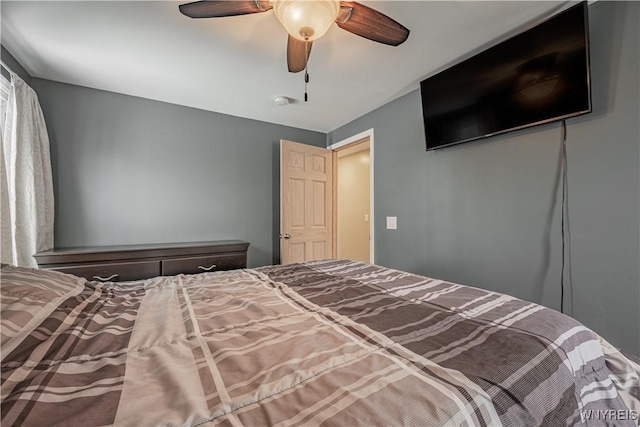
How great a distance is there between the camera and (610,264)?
1.44m

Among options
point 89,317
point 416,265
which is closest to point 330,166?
point 416,265

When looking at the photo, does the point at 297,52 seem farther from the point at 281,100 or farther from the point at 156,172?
the point at 156,172

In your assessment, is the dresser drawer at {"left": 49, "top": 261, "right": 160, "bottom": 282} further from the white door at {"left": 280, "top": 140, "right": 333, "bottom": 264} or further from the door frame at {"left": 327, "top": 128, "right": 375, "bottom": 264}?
the door frame at {"left": 327, "top": 128, "right": 375, "bottom": 264}

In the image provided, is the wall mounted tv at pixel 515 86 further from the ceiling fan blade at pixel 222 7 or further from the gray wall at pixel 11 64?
the gray wall at pixel 11 64

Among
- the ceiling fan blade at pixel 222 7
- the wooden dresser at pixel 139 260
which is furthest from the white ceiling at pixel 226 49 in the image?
the wooden dresser at pixel 139 260

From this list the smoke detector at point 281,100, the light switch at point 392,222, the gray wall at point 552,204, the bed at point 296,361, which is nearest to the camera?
the bed at point 296,361

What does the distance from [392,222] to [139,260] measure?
2.52 meters

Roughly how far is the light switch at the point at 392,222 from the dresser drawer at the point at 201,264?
5.42ft

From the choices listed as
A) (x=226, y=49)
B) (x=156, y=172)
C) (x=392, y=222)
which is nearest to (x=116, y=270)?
(x=156, y=172)

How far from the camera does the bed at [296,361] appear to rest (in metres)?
0.53

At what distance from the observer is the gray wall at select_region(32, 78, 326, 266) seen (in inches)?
95.7

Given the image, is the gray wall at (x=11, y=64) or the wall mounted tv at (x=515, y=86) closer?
the wall mounted tv at (x=515, y=86)

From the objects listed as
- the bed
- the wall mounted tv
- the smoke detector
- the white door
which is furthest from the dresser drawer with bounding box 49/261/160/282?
the wall mounted tv

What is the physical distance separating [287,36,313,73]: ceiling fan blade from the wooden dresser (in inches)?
Result: 73.7
